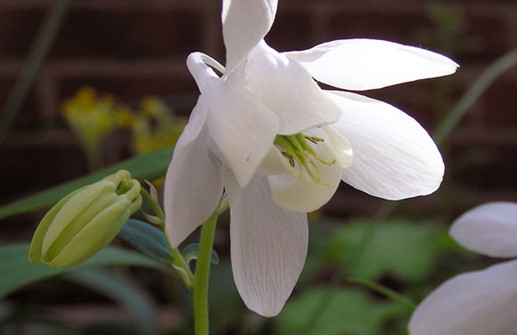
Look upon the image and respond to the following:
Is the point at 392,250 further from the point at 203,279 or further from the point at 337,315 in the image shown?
the point at 203,279

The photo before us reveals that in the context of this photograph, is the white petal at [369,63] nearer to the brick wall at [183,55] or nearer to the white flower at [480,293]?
the white flower at [480,293]

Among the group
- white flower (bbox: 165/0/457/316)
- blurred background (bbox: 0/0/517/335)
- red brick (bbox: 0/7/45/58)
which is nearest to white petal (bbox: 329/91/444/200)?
white flower (bbox: 165/0/457/316)

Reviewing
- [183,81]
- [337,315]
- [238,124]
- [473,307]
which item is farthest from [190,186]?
[183,81]

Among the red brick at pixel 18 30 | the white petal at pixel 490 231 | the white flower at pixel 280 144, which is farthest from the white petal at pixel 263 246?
the red brick at pixel 18 30

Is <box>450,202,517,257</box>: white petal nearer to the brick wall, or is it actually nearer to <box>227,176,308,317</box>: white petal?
<box>227,176,308,317</box>: white petal

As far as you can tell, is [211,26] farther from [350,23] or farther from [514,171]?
[514,171]

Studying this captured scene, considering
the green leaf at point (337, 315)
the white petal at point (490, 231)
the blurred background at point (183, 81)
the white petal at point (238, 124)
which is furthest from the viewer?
the blurred background at point (183, 81)
